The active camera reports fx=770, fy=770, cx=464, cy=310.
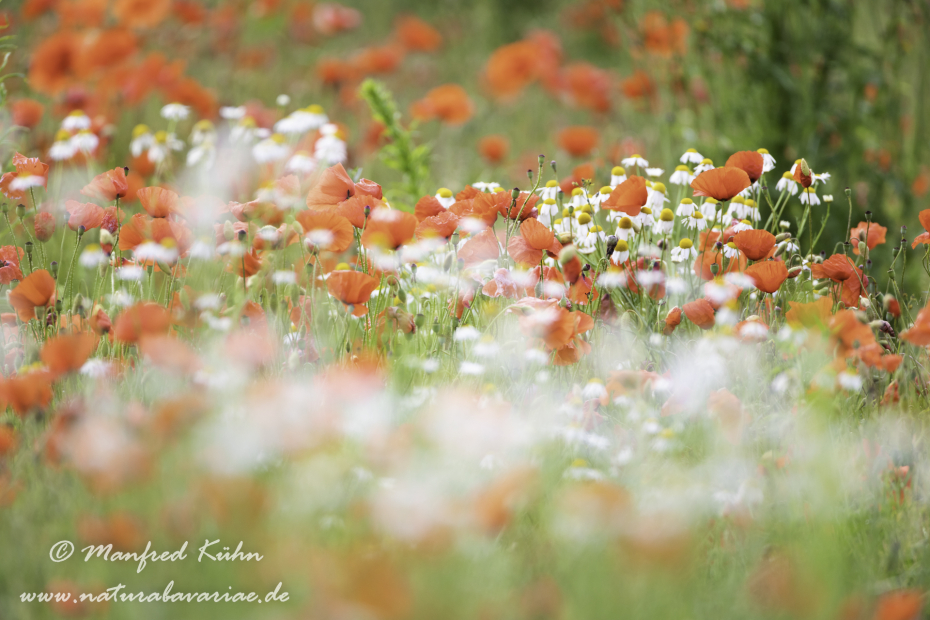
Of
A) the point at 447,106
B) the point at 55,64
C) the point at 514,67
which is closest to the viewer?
the point at 55,64

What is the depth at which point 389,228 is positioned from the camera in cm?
156

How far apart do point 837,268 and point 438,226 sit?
3.01ft

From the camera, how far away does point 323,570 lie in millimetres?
911

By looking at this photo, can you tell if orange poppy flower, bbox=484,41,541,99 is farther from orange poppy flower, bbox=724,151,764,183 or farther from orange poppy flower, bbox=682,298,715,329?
orange poppy flower, bbox=682,298,715,329

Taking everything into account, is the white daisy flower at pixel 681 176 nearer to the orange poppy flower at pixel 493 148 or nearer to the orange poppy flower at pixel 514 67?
the orange poppy flower at pixel 493 148

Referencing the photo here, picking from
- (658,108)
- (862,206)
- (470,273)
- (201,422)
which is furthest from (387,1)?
(201,422)

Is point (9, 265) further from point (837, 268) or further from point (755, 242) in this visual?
point (837, 268)

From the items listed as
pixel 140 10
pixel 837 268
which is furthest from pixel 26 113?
pixel 837 268

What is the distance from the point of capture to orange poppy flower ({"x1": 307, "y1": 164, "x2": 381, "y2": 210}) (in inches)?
73.4

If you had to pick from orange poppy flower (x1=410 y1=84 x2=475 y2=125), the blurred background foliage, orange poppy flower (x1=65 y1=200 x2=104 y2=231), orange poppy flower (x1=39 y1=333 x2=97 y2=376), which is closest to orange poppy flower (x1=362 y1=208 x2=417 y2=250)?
orange poppy flower (x1=39 y1=333 x2=97 y2=376)

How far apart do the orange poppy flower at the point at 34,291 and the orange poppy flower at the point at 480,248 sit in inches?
35.3

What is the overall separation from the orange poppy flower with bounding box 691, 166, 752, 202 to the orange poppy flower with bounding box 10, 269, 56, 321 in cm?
134

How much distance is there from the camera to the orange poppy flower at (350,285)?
1.50 metres

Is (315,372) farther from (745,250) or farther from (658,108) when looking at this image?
(658,108)
